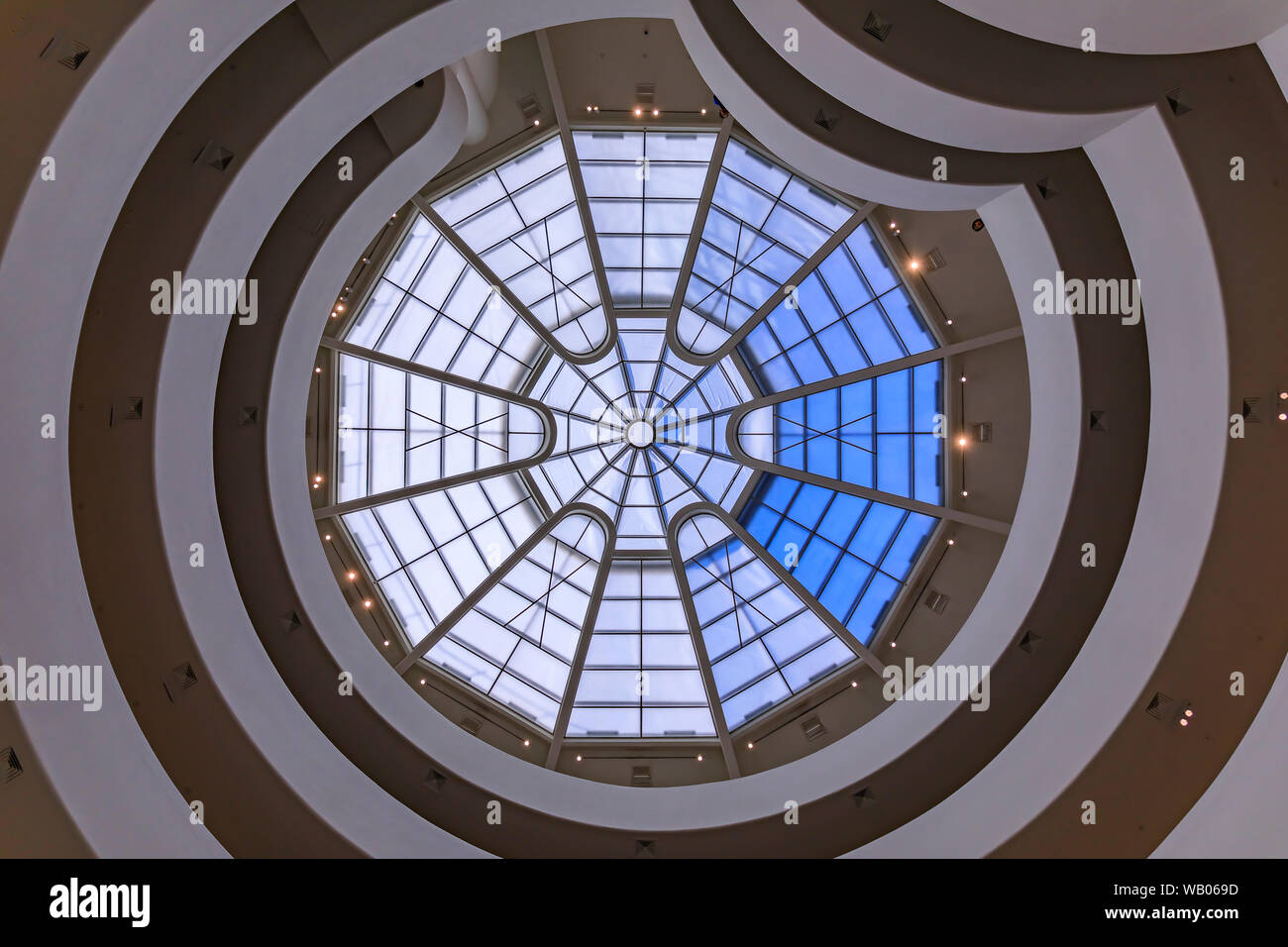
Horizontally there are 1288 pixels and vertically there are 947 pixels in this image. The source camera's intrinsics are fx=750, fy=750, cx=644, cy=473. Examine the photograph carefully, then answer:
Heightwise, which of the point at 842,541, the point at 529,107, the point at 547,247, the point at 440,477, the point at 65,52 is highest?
the point at 529,107

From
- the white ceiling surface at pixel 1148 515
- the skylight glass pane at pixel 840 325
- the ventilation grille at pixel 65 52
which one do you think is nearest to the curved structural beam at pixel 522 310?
the skylight glass pane at pixel 840 325

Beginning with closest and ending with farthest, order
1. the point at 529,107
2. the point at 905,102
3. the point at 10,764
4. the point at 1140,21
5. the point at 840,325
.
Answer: the point at 1140,21, the point at 10,764, the point at 905,102, the point at 529,107, the point at 840,325

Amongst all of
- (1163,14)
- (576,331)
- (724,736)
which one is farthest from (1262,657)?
(576,331)

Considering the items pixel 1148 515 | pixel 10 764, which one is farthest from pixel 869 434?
pixel 10 764

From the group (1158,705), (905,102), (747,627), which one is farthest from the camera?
(747,627)

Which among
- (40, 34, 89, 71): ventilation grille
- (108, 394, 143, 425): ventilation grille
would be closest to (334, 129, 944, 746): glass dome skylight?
(108, 394, 143, 425): ventilation grille

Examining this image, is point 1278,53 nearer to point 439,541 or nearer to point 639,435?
point 639,435

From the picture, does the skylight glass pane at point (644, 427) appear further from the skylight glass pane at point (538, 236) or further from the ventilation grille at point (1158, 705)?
the ventilation grille at point (1158, 705)
